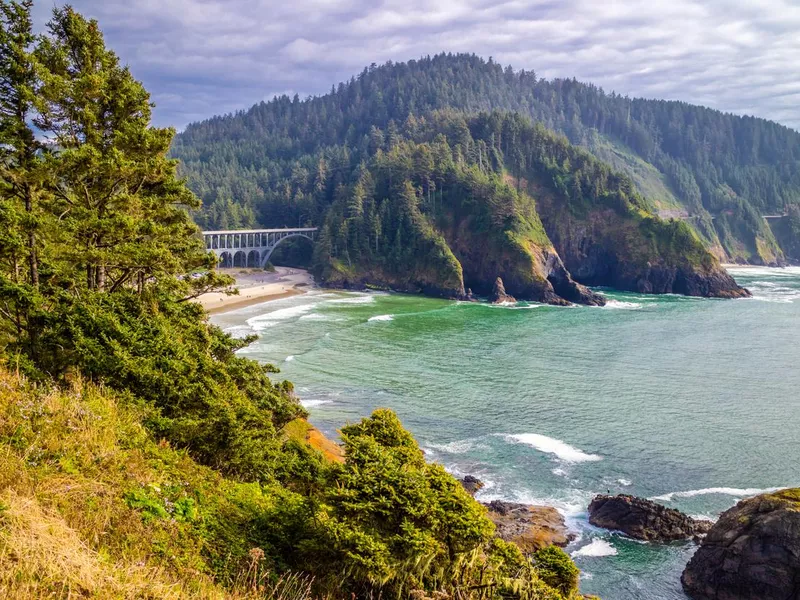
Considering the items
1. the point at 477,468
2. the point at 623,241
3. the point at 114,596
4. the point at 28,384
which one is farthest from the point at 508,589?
the point at 623,241

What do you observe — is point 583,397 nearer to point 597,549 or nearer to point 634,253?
point 597,549

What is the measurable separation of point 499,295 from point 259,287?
47.4 meters

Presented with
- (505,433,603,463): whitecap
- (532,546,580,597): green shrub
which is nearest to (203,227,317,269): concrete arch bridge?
(505,433,603,463): whitecap

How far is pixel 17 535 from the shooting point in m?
6.35

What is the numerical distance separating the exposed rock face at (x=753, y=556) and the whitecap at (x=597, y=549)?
345cm

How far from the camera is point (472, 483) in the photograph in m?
32.2

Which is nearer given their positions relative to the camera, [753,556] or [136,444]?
[136,444]

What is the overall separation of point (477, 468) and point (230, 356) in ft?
55.1

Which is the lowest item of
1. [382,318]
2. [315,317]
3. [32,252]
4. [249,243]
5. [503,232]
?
[382,318]

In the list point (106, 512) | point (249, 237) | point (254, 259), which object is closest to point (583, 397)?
point (106, 512)

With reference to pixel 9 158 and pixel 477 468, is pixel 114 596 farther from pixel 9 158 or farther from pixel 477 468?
pixel 477 468

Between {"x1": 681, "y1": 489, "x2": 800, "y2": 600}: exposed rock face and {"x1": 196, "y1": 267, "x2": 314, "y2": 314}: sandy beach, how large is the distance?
7074 centimetres

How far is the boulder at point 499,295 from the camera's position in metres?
107

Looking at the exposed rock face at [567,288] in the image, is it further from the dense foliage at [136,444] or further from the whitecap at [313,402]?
the dense foliage at [136,444]
